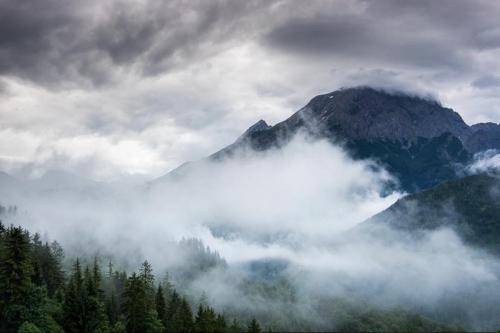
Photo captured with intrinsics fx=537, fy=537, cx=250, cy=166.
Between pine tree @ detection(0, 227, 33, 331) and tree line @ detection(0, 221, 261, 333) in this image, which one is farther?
tree line @ detection(0, 221, 261, 333)

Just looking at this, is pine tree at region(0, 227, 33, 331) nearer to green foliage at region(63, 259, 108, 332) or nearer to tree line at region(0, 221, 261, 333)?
tree line at region(0, 221, 261, 333)

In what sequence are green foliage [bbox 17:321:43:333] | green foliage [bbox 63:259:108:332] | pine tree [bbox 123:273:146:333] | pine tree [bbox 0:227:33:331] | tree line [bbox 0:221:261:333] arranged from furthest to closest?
pine tree [bbox 123:273:146:333] < green foliage [bbox 63:259:108:332] < tree line [bbox 0:221:261:333] < pine tree [bbox 0:227:33:331] < green foliage [bbox 17:321:43:333]

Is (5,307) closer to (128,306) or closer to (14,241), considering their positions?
(14,241)

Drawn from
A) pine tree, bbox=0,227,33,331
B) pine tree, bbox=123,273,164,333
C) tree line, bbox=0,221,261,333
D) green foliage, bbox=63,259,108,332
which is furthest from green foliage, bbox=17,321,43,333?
pine tree, bbox=123,273,164,333

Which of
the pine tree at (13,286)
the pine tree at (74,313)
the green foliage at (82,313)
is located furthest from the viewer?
the green foliage at (82,313)

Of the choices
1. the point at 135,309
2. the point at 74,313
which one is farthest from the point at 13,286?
the point at 135,309

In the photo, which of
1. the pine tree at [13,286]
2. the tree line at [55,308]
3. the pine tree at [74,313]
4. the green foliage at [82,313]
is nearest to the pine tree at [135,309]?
the tree line at [55,308]

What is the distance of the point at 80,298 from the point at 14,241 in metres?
16.3

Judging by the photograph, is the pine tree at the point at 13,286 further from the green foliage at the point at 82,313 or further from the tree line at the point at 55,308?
the green foliage at the point at 82,313

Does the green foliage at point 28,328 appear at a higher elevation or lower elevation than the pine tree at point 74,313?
lower

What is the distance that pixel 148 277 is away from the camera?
5517 inches

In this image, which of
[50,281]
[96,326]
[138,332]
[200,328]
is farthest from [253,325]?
[50,281]

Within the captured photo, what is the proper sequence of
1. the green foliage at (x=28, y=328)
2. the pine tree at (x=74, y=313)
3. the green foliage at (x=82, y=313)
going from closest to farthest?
the green foliage at (x=28, y=328)
the pine tree at (x=74, y=313)
the green foliage at (x=82, y=313)

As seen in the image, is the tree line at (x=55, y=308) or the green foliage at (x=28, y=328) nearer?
the green foliage at (x=28, y=328)
